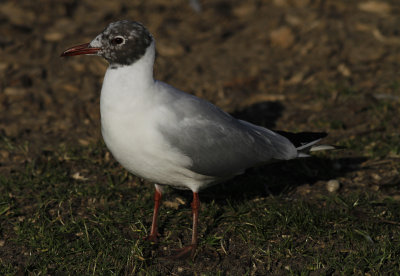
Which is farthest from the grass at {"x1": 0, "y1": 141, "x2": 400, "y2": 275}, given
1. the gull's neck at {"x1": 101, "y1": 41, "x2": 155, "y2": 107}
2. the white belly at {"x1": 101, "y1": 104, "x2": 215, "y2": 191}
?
the gull's neck at {"x1": 101, "y1": 41, "x2": 155, "y2": 107}

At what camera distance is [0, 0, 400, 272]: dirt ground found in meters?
6.60

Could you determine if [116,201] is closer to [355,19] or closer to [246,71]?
[246,71]

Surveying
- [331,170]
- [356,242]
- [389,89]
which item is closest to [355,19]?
[389,89]

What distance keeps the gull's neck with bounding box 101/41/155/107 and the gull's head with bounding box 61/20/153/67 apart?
5 cm

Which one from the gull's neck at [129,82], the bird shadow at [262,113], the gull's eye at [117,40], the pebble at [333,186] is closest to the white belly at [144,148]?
the gull's neck at [129,82]

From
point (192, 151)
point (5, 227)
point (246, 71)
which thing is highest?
point (192, 151)

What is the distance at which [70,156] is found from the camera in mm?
6176

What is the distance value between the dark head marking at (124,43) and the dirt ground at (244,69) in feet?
7.39

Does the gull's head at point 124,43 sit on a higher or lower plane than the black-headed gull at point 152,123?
higher

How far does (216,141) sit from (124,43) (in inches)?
44.8

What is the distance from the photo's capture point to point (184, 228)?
5.11 metres

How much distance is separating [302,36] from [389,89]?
6.30 ft

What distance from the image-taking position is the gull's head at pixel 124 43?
14.6ft

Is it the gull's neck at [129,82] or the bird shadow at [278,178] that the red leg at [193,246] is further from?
the gull's neck at [129,82]
